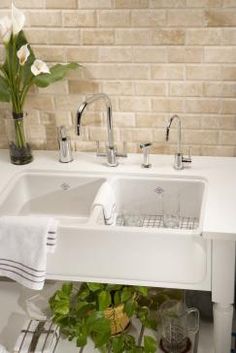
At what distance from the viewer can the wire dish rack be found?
230 centimetres

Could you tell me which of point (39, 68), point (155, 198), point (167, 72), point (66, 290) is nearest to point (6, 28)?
point (39, 68)

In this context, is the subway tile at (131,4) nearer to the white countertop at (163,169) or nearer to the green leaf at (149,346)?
the white countertop at (163,169)

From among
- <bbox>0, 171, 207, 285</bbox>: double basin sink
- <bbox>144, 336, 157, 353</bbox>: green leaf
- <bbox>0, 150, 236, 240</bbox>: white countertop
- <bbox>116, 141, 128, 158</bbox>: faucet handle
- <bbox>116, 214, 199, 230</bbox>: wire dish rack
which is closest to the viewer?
<bbox>0, 171, 207, 285</bbox>: double basin sink

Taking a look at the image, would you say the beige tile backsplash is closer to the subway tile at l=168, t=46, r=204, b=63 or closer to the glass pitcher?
the subway tile at l=168, t=46, r=204, b=63

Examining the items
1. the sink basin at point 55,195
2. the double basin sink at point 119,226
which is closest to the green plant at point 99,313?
the double basin sink at point 119,226

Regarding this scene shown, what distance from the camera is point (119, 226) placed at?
2.00 meters

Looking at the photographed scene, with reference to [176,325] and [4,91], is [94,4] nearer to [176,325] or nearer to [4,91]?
[4,91]

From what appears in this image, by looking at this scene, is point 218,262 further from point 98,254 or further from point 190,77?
point 190,77

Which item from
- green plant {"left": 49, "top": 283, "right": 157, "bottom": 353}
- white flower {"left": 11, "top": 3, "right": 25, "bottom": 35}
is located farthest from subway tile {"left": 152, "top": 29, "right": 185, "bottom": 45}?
green plant {"left": 49, "top": 283, "right": 157, "bottom": 353}

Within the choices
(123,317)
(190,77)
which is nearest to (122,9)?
(190,77)

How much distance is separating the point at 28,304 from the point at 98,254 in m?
0.74

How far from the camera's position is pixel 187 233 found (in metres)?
1.93

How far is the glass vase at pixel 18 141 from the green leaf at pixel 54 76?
177mm

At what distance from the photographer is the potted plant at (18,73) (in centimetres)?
214
